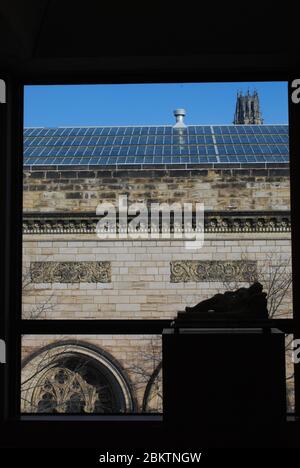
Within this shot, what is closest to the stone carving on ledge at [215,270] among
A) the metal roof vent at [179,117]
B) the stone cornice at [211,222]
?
the stone cornice at [211,222]

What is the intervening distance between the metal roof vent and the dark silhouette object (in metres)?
1.83

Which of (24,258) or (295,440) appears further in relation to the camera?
(24,258)

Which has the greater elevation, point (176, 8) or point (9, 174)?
point (176, 8)

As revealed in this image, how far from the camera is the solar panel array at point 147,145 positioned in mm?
6152

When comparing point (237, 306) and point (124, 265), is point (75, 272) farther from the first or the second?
point (237, 306)

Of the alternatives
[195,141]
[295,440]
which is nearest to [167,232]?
[195,141]

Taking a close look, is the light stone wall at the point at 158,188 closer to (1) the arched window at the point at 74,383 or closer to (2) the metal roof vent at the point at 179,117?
(2) the metal roof vent at the point at 179,117

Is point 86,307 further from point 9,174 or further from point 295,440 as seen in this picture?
point 295,440

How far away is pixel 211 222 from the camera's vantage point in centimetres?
612

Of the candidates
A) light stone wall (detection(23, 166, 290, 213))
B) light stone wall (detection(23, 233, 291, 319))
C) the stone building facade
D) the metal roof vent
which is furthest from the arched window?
the metal roof vent

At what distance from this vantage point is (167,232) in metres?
6.14

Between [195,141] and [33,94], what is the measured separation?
1.44 metres

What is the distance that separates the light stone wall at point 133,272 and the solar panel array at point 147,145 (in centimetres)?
68

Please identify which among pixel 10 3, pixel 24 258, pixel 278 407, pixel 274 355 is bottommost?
pixel 278 407
